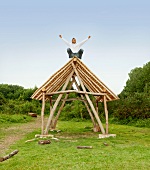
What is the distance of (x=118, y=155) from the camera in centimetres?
697

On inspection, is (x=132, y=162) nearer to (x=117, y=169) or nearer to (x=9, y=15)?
(x=117, y=169)

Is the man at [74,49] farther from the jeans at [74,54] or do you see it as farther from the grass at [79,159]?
the grass at [79,159]

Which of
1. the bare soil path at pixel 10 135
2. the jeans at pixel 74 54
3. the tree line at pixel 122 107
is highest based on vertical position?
the jeans at pixel 74 54

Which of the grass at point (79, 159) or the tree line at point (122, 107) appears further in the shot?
the tree line at point (122, 107)

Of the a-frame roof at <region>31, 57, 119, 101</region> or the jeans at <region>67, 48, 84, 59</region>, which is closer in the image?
the a-frame roof at <region>31, 57, 119, 101</region>

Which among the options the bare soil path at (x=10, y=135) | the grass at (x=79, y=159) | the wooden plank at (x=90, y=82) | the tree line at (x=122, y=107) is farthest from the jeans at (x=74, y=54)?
the tree line at (x=122, y=107)

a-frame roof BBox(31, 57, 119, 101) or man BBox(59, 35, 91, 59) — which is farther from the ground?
man BBox(59, 35, 91, 59)

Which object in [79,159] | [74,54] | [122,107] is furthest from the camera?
[122,107]

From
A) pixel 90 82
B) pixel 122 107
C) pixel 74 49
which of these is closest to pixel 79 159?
pixel 90 82

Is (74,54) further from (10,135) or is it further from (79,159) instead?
(79,159)

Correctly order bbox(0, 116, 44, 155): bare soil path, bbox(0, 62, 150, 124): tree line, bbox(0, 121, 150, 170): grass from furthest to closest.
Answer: bbox(0, 62, 150, 124): tree line → bbox(0, 116, 44, 155): bare soil path → bbox(0, 121, 150, 170): grass

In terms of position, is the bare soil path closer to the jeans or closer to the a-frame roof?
the a-frame roof

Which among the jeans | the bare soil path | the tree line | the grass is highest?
the jeans

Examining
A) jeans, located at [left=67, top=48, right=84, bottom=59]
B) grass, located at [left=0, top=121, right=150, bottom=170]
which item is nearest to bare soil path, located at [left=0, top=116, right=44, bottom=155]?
grass, located at [left=0, top=121, right=150, bottom=170]
